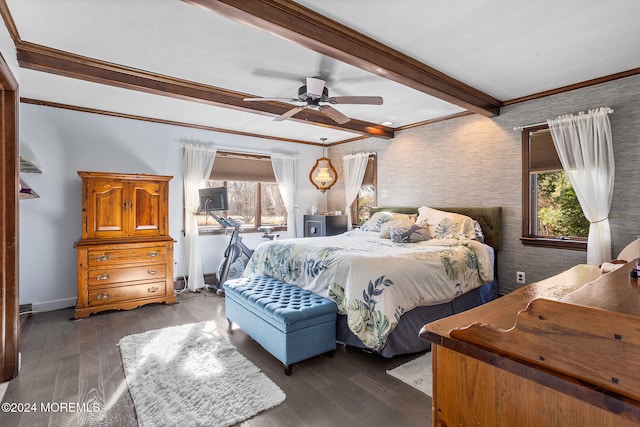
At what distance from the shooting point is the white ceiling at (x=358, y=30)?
207cm

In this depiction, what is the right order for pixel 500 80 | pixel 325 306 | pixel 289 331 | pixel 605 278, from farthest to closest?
pixel 500 80, pixel 325 306, pixel 289 331, pixel 605 278

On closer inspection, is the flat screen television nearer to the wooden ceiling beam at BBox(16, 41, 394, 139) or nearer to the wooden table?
the wooden ceiling beam at BBox(16, 41, 394, 139)

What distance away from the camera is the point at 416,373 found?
2389 mm

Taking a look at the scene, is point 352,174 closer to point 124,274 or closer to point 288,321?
point 124,274

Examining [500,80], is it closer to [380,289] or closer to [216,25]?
[380,289]

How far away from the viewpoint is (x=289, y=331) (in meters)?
2.36

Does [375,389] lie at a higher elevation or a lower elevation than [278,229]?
lower

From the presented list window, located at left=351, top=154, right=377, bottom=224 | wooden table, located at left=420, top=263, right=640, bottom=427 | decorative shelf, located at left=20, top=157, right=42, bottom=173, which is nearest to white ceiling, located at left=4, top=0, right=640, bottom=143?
decorative shelf, located at left=20, top=157, right=42, bottom=173

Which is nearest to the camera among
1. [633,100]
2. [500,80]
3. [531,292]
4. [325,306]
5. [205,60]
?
[531,292]

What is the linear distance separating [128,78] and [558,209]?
4668mm

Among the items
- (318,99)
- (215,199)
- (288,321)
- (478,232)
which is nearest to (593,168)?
(478,232)

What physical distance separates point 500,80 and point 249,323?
132 inches

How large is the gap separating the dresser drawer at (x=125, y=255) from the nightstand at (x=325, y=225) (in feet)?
8.59

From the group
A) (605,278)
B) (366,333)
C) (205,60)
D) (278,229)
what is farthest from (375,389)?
(278,229)
